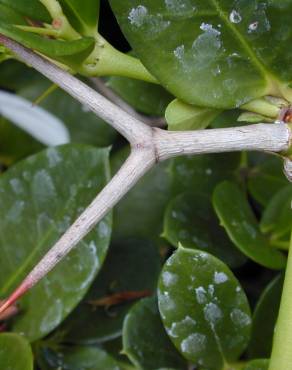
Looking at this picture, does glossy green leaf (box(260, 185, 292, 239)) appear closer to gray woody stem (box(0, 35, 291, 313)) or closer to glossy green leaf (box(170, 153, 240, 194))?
glossy green leaf (box(170, 153, 240, 194))

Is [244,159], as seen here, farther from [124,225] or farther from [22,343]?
[22,343]

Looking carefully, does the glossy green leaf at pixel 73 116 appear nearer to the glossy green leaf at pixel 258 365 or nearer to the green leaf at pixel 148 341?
the green leaf at pixel 148 341

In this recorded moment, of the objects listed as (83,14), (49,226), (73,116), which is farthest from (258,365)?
(73,116)

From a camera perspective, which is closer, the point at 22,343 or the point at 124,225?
the point at 22,343

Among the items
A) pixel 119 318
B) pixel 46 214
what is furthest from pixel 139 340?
pixel 46 214

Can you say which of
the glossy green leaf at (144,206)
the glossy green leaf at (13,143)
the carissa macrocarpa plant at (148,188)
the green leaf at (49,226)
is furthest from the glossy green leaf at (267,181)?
the glossy green leaf at (13,143)

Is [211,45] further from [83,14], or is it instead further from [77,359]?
[77,359]
